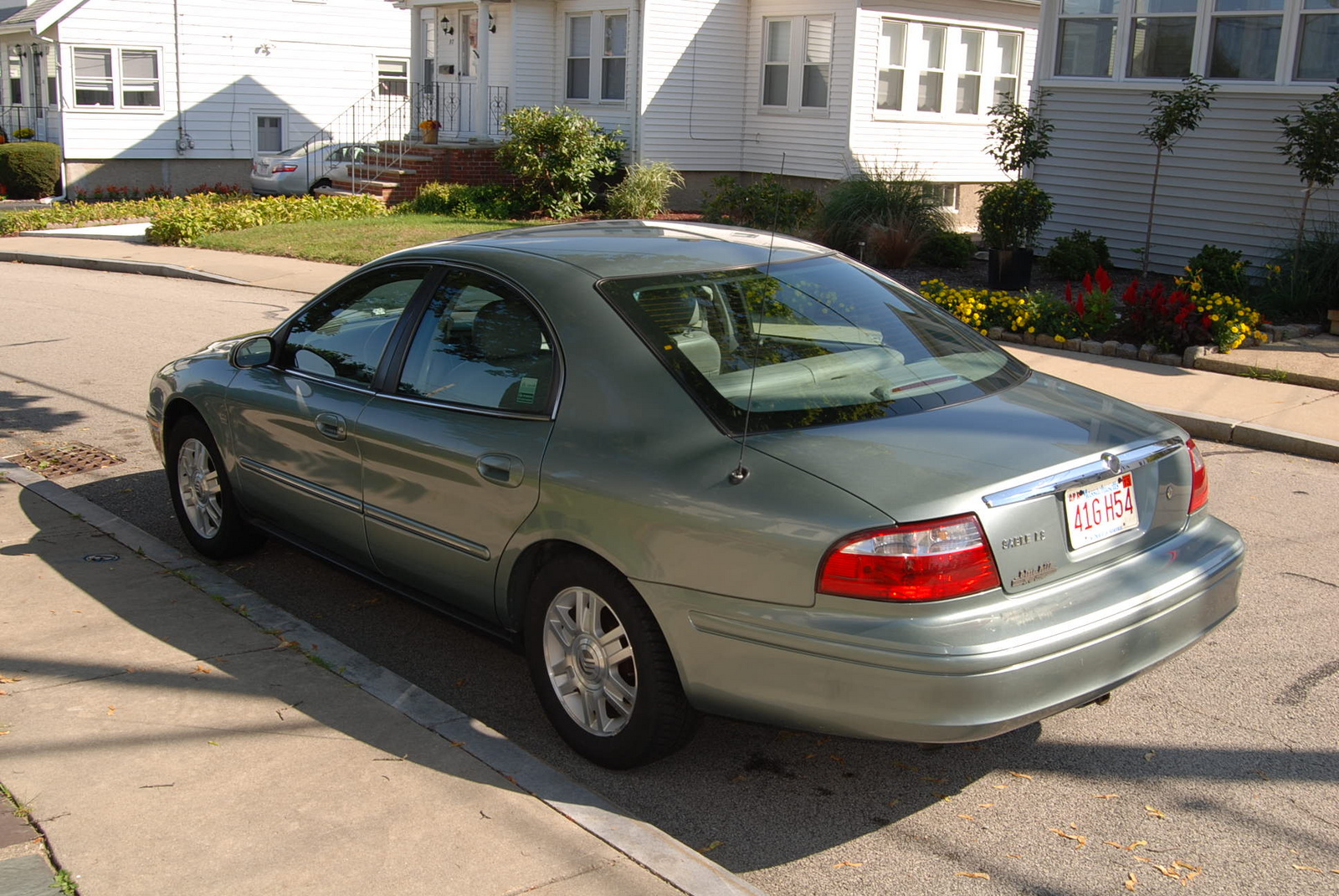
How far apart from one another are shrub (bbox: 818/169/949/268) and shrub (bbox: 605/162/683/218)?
517 centimetres

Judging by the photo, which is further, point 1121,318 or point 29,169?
point 29,169

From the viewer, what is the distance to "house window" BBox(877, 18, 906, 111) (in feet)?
73.7

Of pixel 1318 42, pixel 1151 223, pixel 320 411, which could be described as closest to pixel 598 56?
pixel 1151 223

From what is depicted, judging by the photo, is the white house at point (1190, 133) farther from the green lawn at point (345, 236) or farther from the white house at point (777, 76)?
the green lawn at point (345, 236)

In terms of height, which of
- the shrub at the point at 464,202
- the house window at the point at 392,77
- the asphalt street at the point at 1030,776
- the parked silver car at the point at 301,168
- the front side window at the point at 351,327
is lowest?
the asphalt street at the point at 1030,776

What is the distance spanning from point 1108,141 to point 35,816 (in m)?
15.8

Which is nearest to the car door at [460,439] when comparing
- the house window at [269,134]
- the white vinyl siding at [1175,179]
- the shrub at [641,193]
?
the white vinyl siding at [1175,179]

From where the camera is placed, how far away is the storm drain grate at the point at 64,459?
7.64 meters

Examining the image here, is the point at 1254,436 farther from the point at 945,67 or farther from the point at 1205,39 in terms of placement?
the point at 945,67

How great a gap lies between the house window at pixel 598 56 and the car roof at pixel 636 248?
2055 cm

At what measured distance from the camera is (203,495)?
5926mm

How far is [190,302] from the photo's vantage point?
580 inches

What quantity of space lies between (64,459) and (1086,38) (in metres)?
13.8

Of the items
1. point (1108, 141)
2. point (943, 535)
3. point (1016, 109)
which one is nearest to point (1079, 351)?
point (1016, 109)
